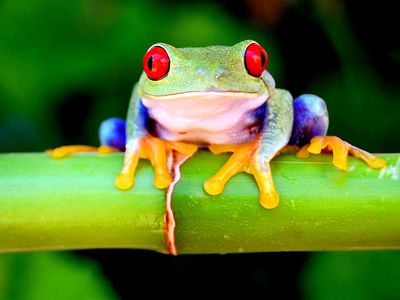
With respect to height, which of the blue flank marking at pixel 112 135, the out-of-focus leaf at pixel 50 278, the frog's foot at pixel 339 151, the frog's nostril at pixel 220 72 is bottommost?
the out-of-focus leaf at pixel 50 278

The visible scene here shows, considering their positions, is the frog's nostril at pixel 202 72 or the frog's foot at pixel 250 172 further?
the frog's nostril at pixel 202 72

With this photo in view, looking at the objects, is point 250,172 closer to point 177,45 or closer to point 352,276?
point 352,276

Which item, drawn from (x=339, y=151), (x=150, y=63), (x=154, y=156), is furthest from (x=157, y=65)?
(x=339, y=151)

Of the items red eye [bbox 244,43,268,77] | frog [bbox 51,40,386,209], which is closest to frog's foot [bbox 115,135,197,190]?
frog [bbox 51,40,386,209]

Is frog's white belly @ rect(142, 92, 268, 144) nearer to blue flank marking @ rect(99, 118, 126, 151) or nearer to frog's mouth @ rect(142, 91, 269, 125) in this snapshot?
frog's mouth @ rect(142, 91, 269, 125)

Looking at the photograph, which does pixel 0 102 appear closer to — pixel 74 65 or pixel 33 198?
pixel 74 65

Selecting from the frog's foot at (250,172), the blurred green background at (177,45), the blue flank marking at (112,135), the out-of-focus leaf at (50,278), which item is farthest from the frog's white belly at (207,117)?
the blurred green background at (177,45)

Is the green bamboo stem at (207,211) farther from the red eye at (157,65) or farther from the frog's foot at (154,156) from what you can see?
the red eye at (157,65)

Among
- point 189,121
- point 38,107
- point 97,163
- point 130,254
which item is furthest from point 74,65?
point 97,163
